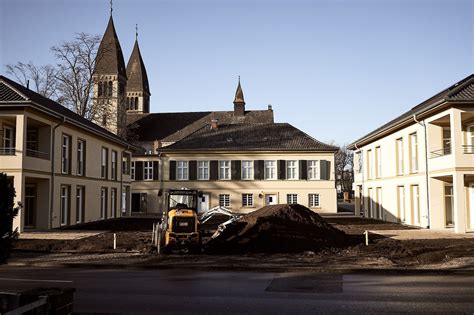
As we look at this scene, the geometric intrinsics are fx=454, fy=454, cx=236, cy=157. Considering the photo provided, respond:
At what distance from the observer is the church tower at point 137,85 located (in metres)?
77.9

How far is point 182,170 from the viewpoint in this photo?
44.8m

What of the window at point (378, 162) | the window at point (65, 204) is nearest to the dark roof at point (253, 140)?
the window at point (378, 162)

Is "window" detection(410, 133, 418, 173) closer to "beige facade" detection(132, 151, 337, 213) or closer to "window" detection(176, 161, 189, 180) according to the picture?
"beige facade" detection(132, 151, 337, 213)

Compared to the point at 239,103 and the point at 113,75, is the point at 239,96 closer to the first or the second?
the point at 239,103

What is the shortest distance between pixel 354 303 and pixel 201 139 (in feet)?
126

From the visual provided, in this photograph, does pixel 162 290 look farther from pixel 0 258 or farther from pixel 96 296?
pixel 0 258

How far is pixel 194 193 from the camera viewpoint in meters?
16.6

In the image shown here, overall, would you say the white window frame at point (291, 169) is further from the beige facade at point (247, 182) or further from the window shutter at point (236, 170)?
the window shutter at point (236, 170)

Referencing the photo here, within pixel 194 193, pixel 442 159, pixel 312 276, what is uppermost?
pixel 442 159

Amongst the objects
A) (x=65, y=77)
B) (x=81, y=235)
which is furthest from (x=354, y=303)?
(x=65, y=77)

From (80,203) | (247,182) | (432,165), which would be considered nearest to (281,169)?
(247,182)

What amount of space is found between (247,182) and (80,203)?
1809 cm

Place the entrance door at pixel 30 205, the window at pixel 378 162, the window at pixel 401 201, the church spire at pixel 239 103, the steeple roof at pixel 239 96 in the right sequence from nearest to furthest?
the entrance door at pixel 30 205, the window at pixel 401 201, the window at pixel 378 162, the church spire at pixel 239 103, the steeple roof at pixel 239 96

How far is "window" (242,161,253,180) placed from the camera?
44688mm
